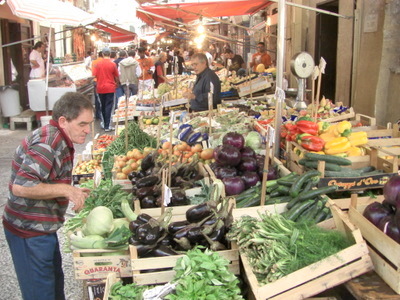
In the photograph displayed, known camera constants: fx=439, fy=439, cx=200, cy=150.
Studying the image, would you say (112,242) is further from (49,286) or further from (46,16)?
(46,16)

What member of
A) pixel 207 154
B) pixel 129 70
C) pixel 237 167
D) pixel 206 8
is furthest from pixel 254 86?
pixel 237 167

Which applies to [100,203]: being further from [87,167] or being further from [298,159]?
[87,167]

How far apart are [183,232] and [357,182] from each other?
1.53 metres

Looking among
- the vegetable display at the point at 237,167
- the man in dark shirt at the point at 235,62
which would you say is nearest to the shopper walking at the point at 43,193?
the vegetable display at the point at 237,167

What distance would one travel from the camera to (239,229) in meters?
2.79

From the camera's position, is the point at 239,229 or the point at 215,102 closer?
the point at 239,229

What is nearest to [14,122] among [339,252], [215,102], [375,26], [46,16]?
[46,16]

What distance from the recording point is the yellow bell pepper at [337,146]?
3992 mm

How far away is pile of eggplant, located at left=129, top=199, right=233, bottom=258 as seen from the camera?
2.81 meters

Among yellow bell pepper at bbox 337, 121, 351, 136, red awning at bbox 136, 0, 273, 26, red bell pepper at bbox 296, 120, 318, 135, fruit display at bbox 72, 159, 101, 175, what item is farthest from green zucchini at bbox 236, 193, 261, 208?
red awning at bbox 136, 0, 273, 26

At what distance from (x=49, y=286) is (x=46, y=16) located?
8192 millimetres

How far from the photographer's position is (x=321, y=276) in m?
2.37

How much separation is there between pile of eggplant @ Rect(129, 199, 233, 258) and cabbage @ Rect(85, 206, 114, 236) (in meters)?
0.26

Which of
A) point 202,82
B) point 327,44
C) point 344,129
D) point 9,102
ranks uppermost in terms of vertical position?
point 327,44
